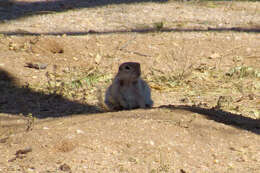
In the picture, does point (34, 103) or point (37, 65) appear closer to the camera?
A: point (34, 103)

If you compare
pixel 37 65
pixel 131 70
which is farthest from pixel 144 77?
pixel 131 70

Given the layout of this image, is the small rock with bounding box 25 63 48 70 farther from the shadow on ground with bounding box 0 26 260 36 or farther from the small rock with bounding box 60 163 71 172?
the small rock with bounding box 60 163 71 172

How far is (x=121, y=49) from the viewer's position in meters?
8.36

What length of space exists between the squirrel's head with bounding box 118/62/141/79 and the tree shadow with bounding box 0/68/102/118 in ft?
2.42

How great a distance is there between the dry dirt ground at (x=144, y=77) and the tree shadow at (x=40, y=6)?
23 millimetres

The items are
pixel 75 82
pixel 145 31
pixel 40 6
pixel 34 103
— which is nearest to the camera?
pixel 34 103

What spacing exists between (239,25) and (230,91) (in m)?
2.85

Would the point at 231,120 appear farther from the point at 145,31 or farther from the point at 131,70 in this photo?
the point at 145,31

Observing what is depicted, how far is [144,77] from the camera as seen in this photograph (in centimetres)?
769

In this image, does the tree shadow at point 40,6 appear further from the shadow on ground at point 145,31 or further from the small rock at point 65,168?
the small rock at point 65,168

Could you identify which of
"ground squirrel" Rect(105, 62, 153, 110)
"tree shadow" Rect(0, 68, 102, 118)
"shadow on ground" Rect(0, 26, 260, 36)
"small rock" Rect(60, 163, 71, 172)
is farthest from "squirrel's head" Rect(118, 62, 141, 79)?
"shadow on ground" Rect(0, 26, 260, 36)

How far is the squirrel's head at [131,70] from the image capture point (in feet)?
18.2

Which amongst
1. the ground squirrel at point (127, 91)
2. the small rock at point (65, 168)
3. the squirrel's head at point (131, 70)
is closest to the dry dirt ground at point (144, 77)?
the small rock at point (65, 168)

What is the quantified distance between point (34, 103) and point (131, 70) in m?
1.63
